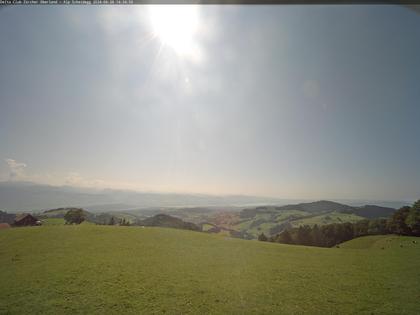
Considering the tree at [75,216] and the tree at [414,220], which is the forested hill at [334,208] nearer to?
the tree at [414,220]

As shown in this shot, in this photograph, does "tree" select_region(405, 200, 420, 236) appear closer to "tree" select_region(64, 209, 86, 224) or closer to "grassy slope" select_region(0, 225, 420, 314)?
"grassy slope" select_region(0, 225, 420, 314)

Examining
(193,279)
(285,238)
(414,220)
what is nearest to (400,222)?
(414,220)

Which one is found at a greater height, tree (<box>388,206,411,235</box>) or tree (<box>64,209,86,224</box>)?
tree (<box>388,206,411,235</box>)

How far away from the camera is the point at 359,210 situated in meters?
84.1

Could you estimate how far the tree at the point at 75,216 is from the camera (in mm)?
Result: 42562

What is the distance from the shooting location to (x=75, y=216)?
141 feet

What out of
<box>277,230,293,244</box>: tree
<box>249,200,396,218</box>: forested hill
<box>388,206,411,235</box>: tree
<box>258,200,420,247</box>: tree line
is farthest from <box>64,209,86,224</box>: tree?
<box>249,200,396,218</box>: forested hill

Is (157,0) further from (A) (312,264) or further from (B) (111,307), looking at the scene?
(A) (312,264)

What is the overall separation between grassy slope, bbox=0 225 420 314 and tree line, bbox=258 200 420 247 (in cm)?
1196

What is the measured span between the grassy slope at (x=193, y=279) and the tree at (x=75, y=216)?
28.4 metres

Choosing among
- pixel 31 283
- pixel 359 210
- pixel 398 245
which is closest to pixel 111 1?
pixel 31 283

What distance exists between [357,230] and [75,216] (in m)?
58.3

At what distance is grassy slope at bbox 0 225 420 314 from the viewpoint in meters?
8.09

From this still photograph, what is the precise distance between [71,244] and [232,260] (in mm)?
13777
